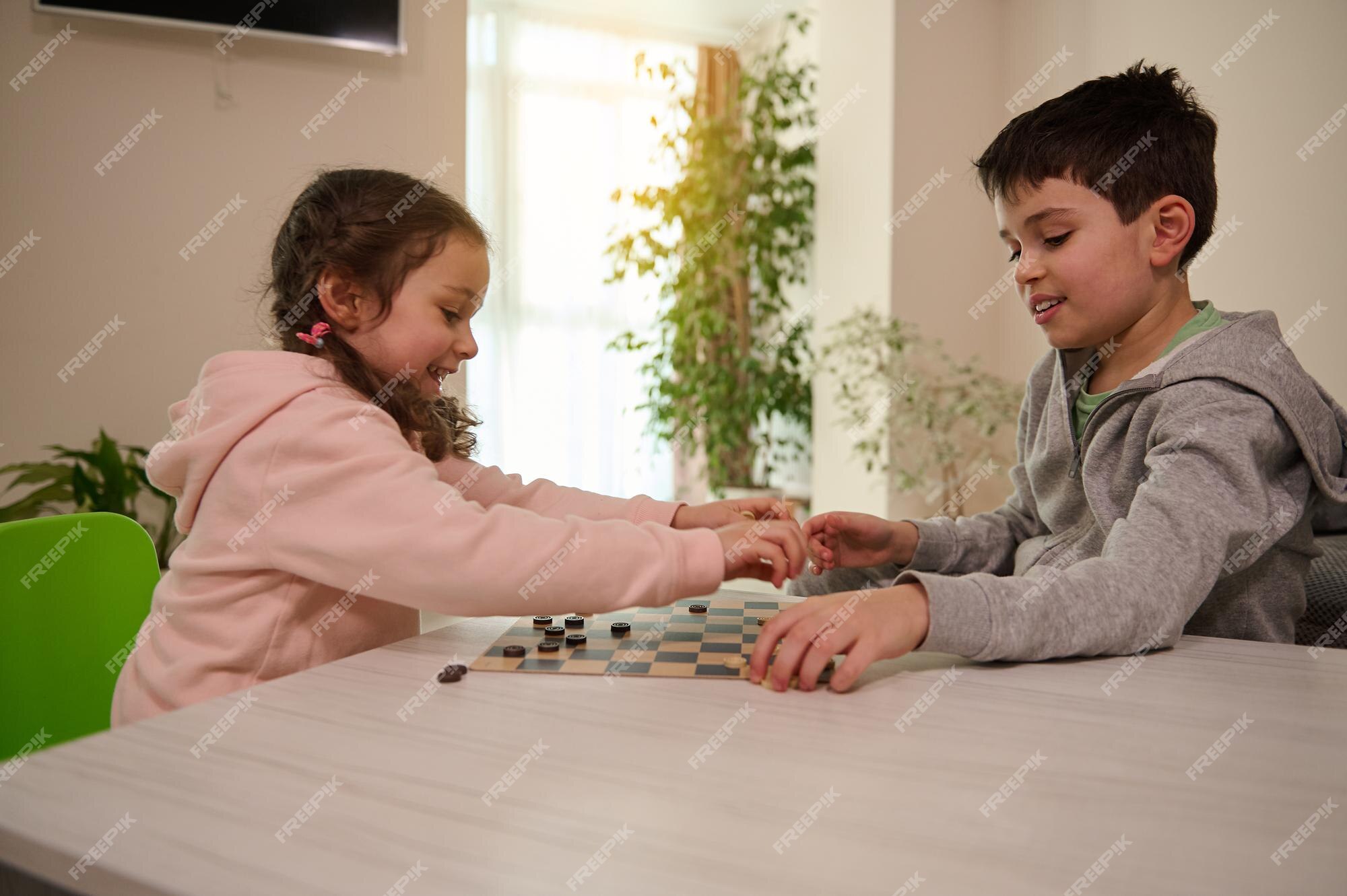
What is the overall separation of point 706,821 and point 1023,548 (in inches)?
35.2

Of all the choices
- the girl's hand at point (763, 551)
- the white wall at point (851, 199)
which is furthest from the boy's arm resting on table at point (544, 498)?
the white wall at point (851, 199)

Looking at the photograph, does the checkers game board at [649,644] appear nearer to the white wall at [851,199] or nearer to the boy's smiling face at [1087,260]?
the boy's smiling face at [1087,260]

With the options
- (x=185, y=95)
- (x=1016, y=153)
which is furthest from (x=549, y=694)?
(x=185, y=95)

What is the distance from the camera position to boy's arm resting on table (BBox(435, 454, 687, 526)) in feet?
4.31

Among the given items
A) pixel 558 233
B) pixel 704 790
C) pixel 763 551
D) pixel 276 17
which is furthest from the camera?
pixel 558 233

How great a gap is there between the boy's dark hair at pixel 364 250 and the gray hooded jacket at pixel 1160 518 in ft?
2.01

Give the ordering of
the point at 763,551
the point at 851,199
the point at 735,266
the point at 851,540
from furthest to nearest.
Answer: the point at 735,266, the point at 851,199, the point at 851,540, the point at 763,551

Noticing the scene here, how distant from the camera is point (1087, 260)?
113cm

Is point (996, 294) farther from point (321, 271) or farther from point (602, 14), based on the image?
point (321, 271)

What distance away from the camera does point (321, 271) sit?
1.15 m

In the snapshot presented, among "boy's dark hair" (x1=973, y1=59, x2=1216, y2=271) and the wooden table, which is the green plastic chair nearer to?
the wooden table

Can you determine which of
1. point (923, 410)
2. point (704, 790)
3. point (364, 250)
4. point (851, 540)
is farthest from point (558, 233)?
point (704, 790)

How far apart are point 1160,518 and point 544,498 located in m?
0.81

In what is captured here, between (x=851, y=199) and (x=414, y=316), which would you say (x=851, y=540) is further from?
(x=851, y=199)
